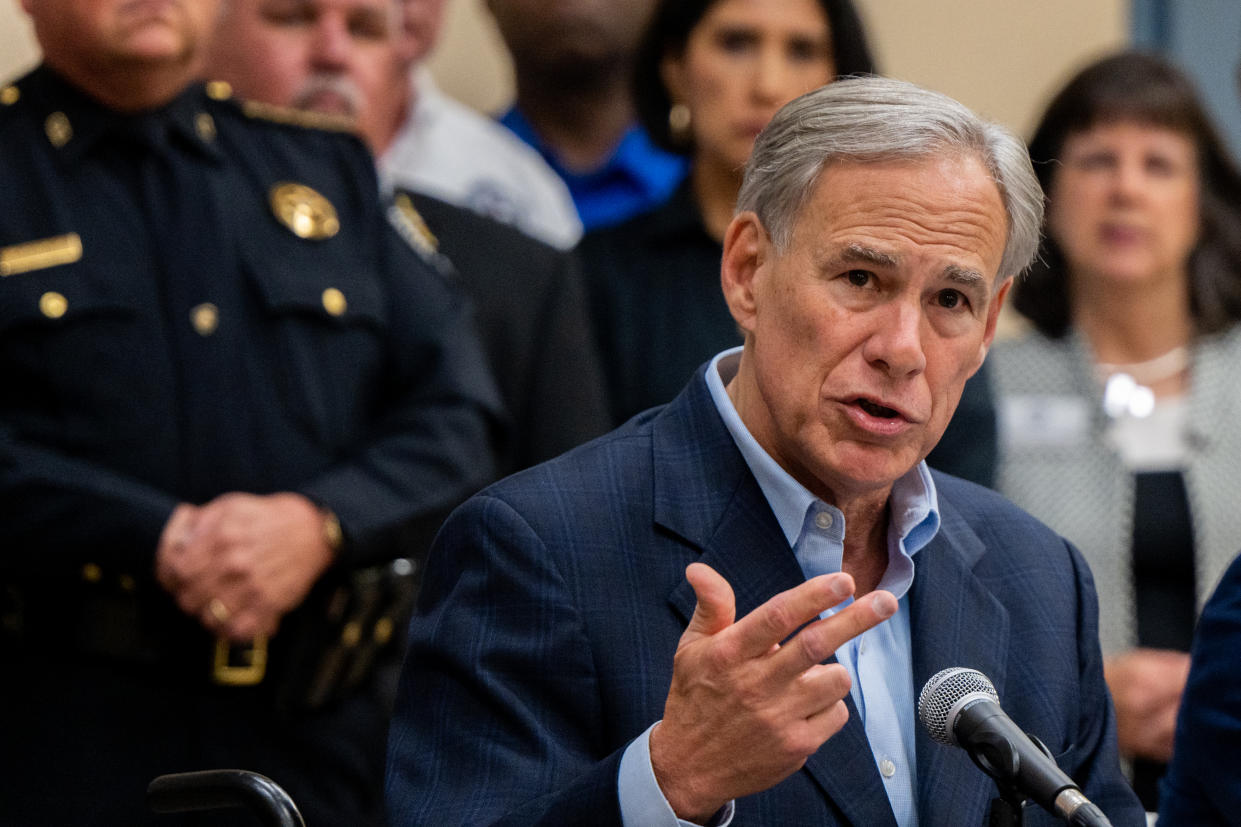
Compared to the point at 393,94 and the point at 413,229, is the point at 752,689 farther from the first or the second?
the point at 393,94

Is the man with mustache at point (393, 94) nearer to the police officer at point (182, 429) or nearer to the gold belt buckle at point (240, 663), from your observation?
the police officer at point (182, 429)

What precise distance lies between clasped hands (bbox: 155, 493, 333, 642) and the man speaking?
0.70 metres

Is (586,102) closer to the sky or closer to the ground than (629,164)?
closer to the sky

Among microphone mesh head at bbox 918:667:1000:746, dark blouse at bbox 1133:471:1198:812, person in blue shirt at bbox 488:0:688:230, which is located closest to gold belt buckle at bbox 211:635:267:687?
microphone mesh head at bbox 918:667:1000:746

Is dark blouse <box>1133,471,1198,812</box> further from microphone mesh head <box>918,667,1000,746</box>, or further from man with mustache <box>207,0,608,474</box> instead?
microphone mesh head <box>918,667,1000,746</box>

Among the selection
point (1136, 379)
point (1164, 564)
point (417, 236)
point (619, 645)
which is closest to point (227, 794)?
point (619, 645)

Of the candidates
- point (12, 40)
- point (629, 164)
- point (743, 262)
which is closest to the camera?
point (743, 262)

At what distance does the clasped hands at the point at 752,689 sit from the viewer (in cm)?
181

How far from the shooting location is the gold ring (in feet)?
9.41

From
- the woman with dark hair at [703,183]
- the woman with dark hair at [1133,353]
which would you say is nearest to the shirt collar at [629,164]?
the woman with dark hair at [703,183]

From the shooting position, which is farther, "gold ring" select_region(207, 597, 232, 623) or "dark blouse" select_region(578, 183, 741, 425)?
"dark blouse" select_region(578, 183, 741, 425)

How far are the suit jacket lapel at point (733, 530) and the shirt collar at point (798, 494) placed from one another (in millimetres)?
15

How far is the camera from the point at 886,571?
8.03 feet

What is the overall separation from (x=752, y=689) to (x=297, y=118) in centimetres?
197
